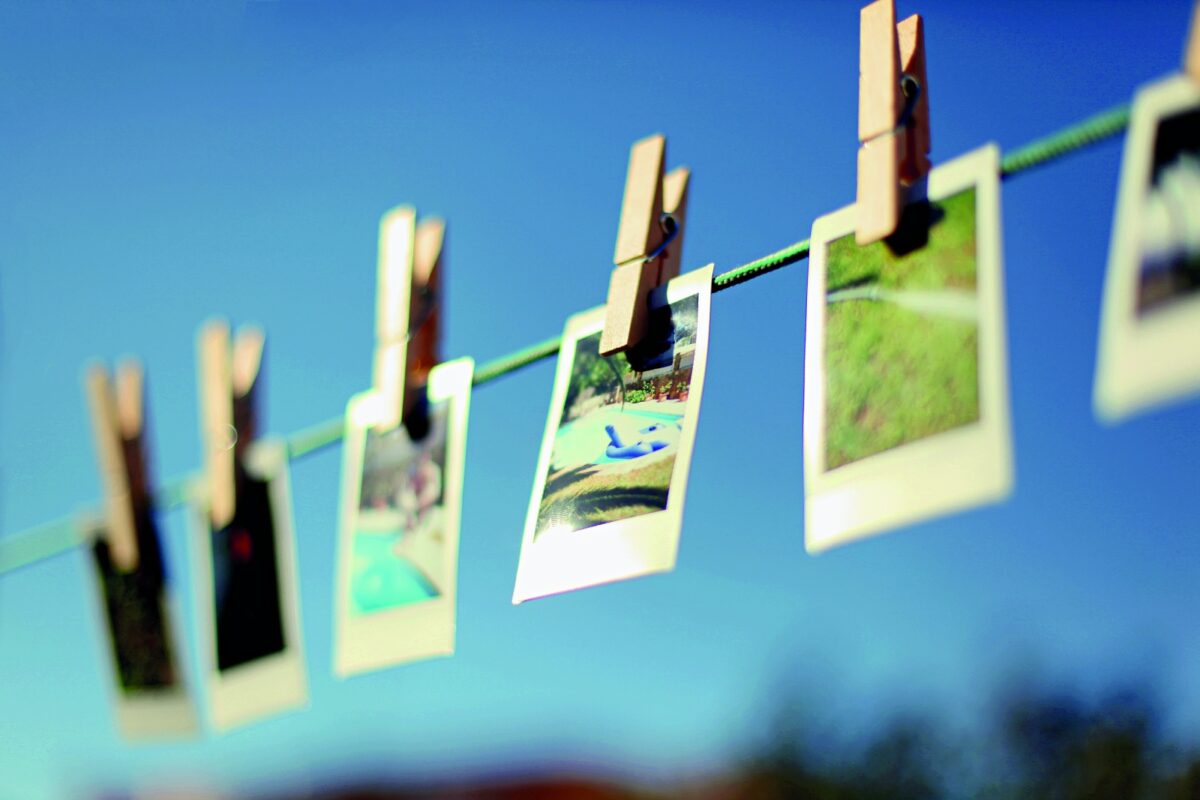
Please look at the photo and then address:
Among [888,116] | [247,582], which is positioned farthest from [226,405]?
[888,116]

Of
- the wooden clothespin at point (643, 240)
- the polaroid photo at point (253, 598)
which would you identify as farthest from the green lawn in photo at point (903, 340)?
the polaroid photo at point (253, 598)

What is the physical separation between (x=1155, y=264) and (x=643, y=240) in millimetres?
537

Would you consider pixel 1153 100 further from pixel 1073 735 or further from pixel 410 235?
pixel 1073 735

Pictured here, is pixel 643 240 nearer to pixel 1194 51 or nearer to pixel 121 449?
pixel 1194 51

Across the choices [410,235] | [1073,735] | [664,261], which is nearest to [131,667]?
[410,235]

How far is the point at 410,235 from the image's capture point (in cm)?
144

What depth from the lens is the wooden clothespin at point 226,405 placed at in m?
1.64

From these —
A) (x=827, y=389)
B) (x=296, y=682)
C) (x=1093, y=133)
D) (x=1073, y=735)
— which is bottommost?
(x=296, y=682)

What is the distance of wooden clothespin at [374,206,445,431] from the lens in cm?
141

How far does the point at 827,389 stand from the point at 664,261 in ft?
1.00

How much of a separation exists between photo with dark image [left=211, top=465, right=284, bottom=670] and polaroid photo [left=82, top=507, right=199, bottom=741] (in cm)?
19

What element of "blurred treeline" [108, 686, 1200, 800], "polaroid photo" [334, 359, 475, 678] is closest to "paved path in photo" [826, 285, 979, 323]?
"polaroid photo" [334, 359, 475, 678]

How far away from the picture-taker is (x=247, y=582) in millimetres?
1592

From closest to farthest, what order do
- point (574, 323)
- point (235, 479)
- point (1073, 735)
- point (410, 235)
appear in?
point (574, 323)
point (410, 235)
point (235, 479)
point (1073, 735)
